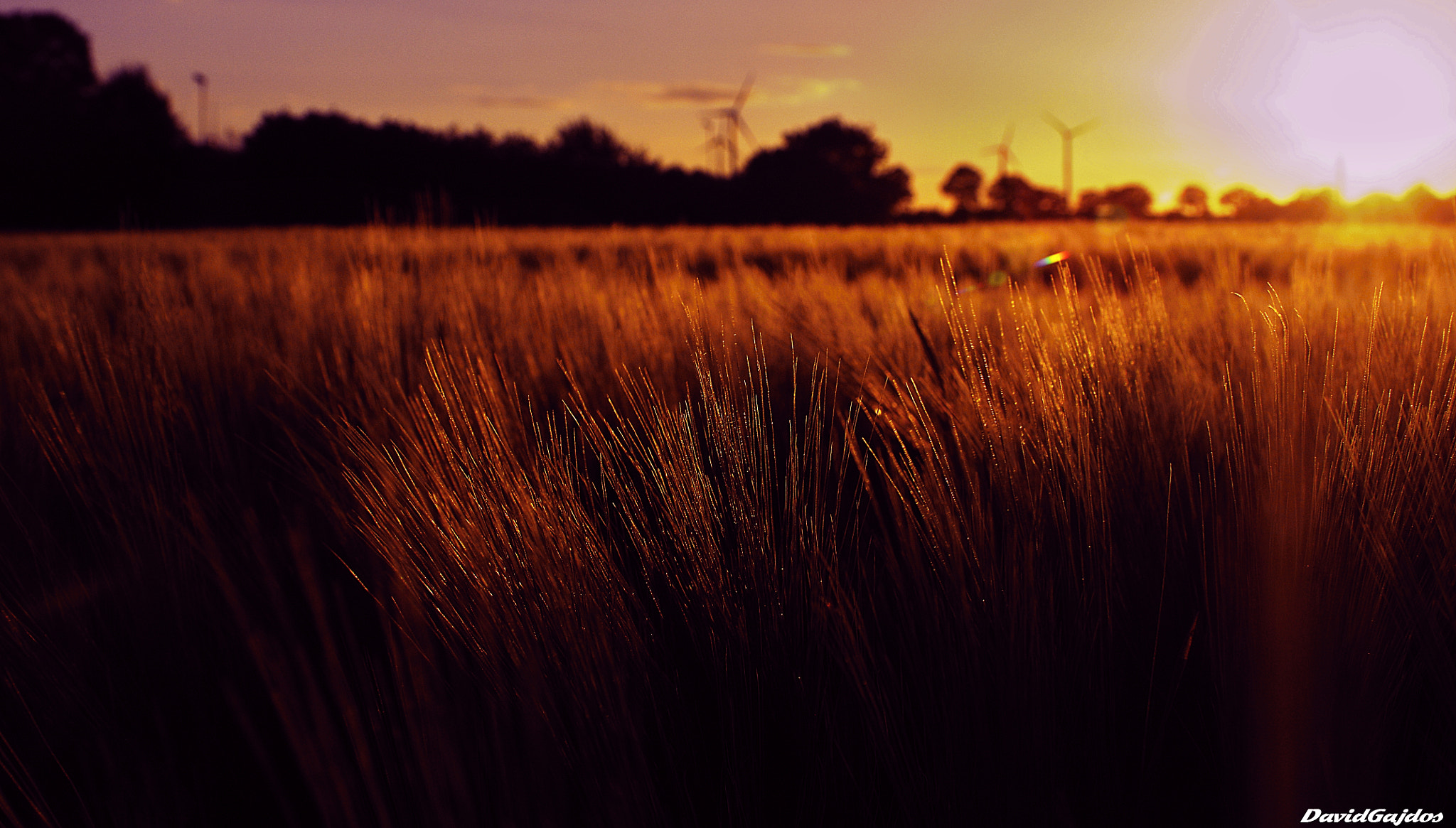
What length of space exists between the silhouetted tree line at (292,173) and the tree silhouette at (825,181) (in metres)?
0.13

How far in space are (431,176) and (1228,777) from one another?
2715cm

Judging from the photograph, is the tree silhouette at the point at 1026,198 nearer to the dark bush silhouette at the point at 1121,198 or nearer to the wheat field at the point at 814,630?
the dark bush silhouette at the point at 1121,198

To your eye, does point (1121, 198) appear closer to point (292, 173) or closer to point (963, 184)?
point (963, 184)

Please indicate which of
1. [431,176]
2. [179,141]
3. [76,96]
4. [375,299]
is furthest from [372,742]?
[76,96]

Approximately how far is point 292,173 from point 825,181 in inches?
813

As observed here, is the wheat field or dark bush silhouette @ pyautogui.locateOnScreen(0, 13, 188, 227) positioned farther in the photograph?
dark bush silhouette @ pyautogui.locateOnScreen(0, 13, 188, 227)

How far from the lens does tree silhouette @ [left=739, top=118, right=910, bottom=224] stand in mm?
29531

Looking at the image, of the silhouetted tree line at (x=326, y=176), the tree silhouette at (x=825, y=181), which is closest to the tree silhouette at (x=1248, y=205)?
the silhouetted tree line at (x=326, y=176)

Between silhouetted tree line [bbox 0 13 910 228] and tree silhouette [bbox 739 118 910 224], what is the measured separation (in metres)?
0.13

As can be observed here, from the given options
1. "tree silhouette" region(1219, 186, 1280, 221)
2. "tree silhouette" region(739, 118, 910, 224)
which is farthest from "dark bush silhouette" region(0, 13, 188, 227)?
"tree silhouette" region(1219, 186, 1280, 221)

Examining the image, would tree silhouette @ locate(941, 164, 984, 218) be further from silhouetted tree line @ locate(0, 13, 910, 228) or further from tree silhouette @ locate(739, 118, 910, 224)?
silhouetted tree line @ locate(0, 13, 910, 228)

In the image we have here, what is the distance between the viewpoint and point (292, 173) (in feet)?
78.5

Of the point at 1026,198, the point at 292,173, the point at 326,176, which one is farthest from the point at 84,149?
the point at 1026,198

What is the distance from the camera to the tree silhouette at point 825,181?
2953 cm
